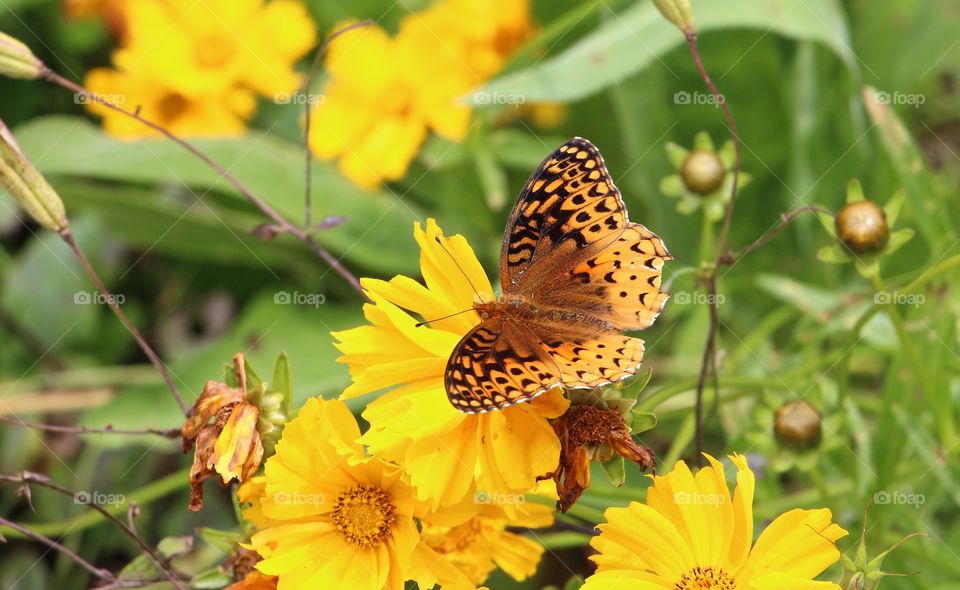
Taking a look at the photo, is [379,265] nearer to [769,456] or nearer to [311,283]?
[311,283]

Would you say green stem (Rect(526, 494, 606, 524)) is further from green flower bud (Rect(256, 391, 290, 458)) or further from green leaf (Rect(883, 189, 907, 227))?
green leaf (Rect(883, 189, 907, 227))

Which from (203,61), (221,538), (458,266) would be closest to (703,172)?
(458,266)

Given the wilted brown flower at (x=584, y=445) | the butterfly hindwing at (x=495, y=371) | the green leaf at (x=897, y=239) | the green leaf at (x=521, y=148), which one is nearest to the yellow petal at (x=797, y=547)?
the wilted brown flower at (x=584, y=445)

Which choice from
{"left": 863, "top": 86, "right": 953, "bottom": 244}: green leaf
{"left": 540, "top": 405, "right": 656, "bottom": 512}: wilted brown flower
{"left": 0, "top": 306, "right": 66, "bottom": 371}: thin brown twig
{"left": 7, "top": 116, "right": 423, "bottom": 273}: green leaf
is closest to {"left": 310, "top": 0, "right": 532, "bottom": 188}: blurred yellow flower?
{"left": 7, "top": 116, "right": 423, "bottom": 273}: green leaf

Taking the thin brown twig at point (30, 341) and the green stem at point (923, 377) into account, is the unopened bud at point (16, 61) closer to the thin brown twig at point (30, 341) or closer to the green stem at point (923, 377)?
the green stem at point (923, 377)

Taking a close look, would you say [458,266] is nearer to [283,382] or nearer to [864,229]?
[283,382]
